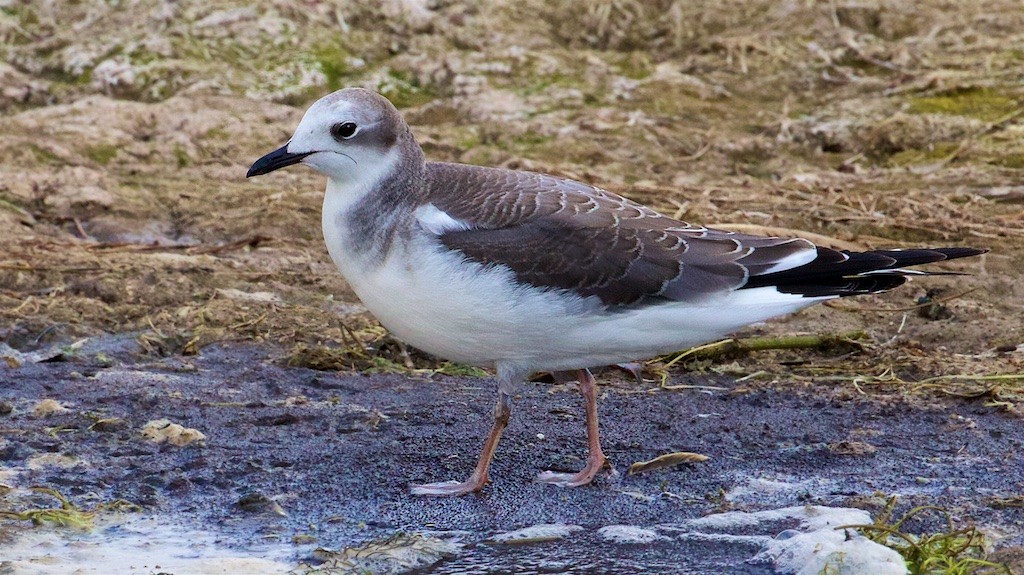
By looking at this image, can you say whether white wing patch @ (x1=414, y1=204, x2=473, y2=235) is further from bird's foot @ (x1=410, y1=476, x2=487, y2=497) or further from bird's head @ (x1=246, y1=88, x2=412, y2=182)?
bird's foot @ (x1=410, y1=476, x2=487, y2=497)

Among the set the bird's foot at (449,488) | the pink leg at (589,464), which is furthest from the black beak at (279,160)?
the pink leg at (589,464)

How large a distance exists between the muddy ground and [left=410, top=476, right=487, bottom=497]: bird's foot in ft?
0.24

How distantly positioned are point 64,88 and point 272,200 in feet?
8.31

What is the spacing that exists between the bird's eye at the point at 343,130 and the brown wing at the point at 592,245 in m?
0.37

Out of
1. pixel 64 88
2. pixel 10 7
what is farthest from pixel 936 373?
pixel 10 7

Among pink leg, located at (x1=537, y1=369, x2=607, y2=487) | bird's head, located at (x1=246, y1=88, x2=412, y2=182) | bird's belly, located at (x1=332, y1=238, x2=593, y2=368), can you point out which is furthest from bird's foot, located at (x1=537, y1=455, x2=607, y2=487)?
bird's head, located at (x1=246, y1=88, x2=412, y2=182)

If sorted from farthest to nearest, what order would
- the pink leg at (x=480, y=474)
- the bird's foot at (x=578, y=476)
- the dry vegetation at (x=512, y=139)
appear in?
the dry vegetation at (x=512, y=139), the bird's foot at (x=578, y=476), the pink leg at (x=480, y=474)

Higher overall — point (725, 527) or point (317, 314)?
point (317, 314)

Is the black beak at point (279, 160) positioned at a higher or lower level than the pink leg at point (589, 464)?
higher

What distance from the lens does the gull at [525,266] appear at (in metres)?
5.00

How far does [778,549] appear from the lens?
4371 millimetres

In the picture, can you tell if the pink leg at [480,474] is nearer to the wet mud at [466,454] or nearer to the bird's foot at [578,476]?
the wet mud at [466,454]

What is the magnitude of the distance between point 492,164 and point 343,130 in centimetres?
447

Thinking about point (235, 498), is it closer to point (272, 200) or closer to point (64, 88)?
point (272, 200)
